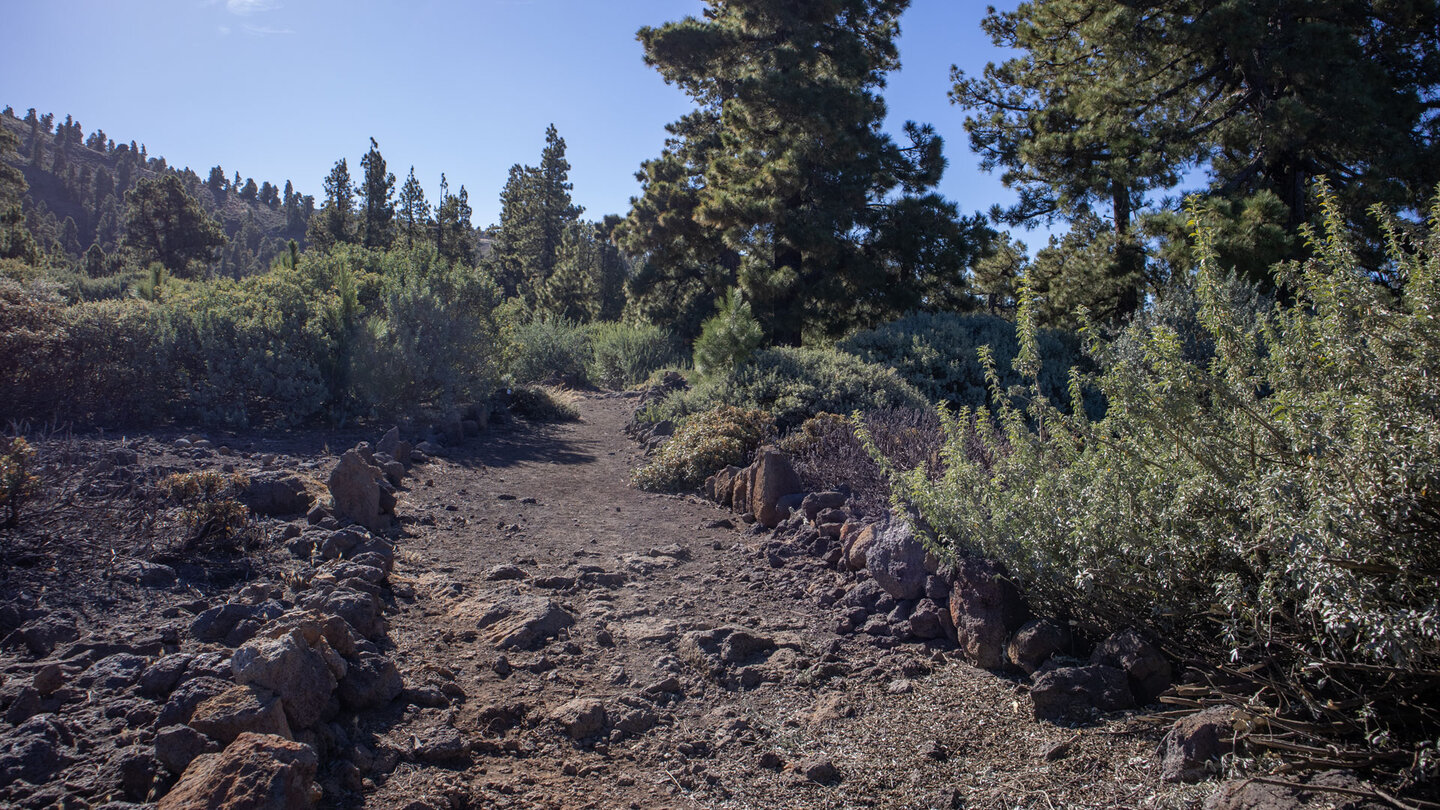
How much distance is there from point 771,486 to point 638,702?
2781mm

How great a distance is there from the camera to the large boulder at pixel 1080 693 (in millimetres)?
2588

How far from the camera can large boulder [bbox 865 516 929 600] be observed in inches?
145

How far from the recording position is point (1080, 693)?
262 cm

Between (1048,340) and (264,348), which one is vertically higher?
(1048,340)

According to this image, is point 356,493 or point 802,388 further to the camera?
point 802,388

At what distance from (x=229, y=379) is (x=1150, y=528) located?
313 inches

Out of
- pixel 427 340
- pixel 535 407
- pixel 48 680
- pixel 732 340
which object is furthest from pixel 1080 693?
pixel 535 407

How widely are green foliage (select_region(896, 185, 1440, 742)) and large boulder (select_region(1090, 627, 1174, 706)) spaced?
0.26 ft

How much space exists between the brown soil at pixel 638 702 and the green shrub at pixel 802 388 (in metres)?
3.33

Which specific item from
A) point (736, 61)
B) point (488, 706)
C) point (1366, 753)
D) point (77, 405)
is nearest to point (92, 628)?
point (488, 706)

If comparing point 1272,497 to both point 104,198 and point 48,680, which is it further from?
→ point 104,198

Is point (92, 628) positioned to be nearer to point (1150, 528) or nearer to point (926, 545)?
point (926, 545)

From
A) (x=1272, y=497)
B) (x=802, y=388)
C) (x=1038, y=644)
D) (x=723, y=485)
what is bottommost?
(x=1038, y=644)

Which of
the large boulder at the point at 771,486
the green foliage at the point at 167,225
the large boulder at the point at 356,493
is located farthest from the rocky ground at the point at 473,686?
the green foliage at the point at 167,225
